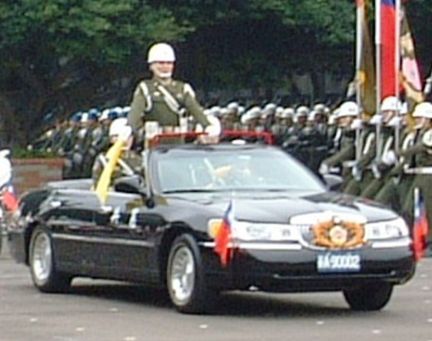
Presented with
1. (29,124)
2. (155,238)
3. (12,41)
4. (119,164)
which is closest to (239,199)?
(155,238)

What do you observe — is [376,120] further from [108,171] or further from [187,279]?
[187,279]

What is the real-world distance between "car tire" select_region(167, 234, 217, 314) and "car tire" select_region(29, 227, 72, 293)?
2179mm

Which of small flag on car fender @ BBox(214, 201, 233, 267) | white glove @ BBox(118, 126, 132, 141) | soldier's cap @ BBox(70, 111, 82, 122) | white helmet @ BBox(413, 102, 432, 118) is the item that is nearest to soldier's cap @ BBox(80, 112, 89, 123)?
soldier's cap @ BBox(70, 111, 82, 122)

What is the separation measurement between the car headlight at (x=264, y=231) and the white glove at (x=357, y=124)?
1026cm

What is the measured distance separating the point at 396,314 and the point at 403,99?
42.4 ft

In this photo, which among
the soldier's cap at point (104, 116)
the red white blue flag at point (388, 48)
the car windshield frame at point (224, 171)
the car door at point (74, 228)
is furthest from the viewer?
the soldier's cap at point (104, 116)

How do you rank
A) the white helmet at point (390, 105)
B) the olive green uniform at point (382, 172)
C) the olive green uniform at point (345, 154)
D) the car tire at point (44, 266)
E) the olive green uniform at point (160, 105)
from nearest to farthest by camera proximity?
the car tire at point (44, 266) < the olive green uniform at point (160, 105) < the olive green uniform at point (382, 172) < the white helmet at point (390, 105) < the olive green uniform at point (345, 154)

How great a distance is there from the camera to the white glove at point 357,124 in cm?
2491

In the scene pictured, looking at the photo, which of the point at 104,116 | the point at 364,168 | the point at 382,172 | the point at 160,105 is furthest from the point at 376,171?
the point at 104,116

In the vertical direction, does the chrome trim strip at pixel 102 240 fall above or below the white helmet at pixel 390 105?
below

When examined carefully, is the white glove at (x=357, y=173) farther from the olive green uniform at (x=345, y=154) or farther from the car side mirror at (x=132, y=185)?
the car side mirror at (x=132, y=185)

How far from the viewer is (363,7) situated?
26.6 metres

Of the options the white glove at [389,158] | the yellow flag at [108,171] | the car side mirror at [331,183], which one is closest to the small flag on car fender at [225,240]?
the car side mirror at [331,183]

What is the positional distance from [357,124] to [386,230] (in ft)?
32.8
